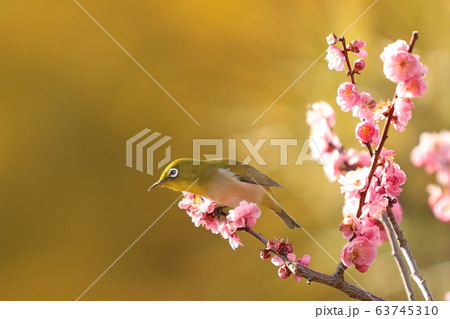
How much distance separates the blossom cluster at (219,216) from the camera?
3.37 feet

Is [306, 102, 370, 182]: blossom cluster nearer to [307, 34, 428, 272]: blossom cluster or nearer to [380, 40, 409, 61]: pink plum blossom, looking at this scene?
[307, 34, 428, 272]: blossom cluster

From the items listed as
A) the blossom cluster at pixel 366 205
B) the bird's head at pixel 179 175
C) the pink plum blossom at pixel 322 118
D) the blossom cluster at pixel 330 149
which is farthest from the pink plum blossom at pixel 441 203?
the bird's head at pixel 179 175

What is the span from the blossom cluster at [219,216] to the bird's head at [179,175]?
5.2 inches

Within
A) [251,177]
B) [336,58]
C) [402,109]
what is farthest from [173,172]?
[402,109]

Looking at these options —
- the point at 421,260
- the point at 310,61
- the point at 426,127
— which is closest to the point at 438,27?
the point at 426,127

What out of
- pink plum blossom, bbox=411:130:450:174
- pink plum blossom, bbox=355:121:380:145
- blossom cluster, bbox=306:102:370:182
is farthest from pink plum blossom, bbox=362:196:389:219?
pink plum blossom, bbox=411:130:450:174

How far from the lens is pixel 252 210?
3.40ft

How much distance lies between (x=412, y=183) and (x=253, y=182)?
1.63 meters

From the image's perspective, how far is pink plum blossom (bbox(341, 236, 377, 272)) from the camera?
0.92 meters

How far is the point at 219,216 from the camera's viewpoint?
1.18m

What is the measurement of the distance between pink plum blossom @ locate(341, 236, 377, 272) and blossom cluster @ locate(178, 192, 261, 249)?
0.67 feet

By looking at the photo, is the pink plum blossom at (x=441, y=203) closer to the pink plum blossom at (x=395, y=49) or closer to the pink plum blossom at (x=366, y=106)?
the pink plum blossom at (x=366, y=106)

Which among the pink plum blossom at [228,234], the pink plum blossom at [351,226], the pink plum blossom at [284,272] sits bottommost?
the pink plum blossom at [284,272]

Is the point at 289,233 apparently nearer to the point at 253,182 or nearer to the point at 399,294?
the point at 399,294
